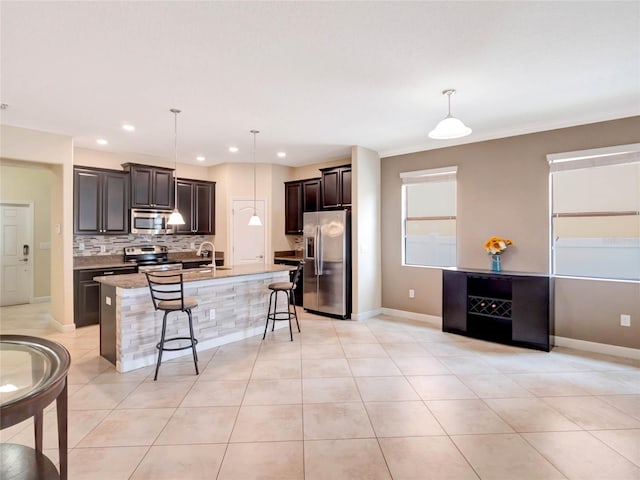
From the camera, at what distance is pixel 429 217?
527cm

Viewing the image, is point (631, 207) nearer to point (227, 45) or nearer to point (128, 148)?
point (227, 45)

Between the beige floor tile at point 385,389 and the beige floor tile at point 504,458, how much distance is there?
0.63 meters

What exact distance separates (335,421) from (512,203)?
11.8ft

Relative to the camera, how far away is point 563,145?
409 centimetres

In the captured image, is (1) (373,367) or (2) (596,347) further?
(2) (596,347)

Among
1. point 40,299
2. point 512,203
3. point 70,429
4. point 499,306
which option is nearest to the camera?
point 70,429

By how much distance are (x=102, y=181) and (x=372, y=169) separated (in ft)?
14.0

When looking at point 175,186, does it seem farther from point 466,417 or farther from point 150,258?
point 466,417

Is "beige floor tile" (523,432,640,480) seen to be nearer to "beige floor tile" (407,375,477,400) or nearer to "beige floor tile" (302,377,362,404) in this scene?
"beige floor tile" (407,375,477,400)

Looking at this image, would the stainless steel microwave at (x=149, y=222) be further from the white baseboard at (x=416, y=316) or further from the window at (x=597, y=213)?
the window at (x=597, y=213)

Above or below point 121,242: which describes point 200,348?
below

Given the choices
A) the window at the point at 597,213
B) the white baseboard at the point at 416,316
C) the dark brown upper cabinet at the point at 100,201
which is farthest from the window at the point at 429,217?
the dark brown upper cabinet at the point at 100,201

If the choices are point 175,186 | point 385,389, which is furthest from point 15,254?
point 385,389

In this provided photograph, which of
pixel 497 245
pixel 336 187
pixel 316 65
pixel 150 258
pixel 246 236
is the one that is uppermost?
pixel 316 65
